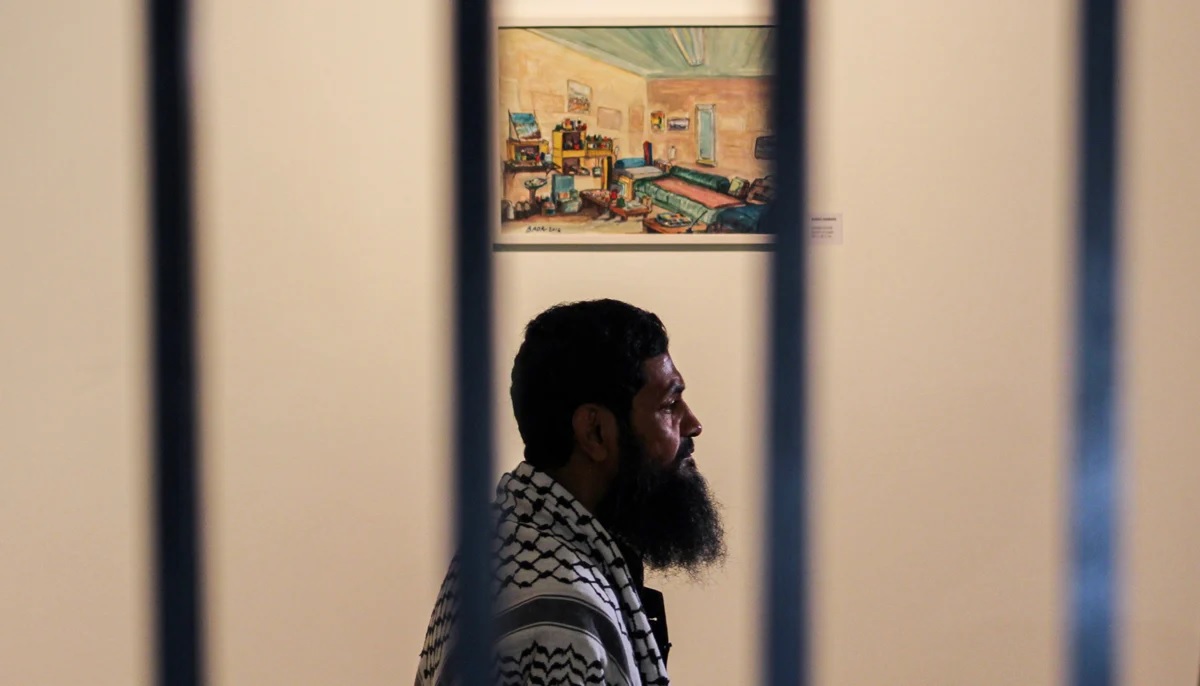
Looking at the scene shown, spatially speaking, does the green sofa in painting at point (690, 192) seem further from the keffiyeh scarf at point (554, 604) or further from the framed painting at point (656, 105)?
the keffiyeh scarf at point (554, 604)

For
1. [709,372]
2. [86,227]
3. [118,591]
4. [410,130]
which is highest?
[410,130]

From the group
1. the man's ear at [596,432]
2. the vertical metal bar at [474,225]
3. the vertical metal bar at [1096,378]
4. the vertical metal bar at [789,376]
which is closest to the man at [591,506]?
the man's ear at [596,432]

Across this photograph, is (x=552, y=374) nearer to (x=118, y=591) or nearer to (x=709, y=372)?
(x=709, y=372)

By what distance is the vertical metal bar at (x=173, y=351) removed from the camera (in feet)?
7.08

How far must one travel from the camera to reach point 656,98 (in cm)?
211

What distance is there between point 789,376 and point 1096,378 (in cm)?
55

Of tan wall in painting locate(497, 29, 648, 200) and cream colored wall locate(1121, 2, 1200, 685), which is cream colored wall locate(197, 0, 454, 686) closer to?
tan wall in painting locate(497, 29, 648, 200)

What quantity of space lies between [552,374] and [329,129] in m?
0.98

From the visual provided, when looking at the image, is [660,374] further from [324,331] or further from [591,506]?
[324,331]

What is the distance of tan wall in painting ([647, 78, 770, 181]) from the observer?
83.0 inches

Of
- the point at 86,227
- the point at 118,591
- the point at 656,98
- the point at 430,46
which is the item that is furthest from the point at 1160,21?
the point at 118,591

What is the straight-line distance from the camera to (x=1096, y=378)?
217 cm

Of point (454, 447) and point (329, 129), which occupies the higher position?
point (329, 129)

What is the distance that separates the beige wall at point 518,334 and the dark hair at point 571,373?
0.75m
